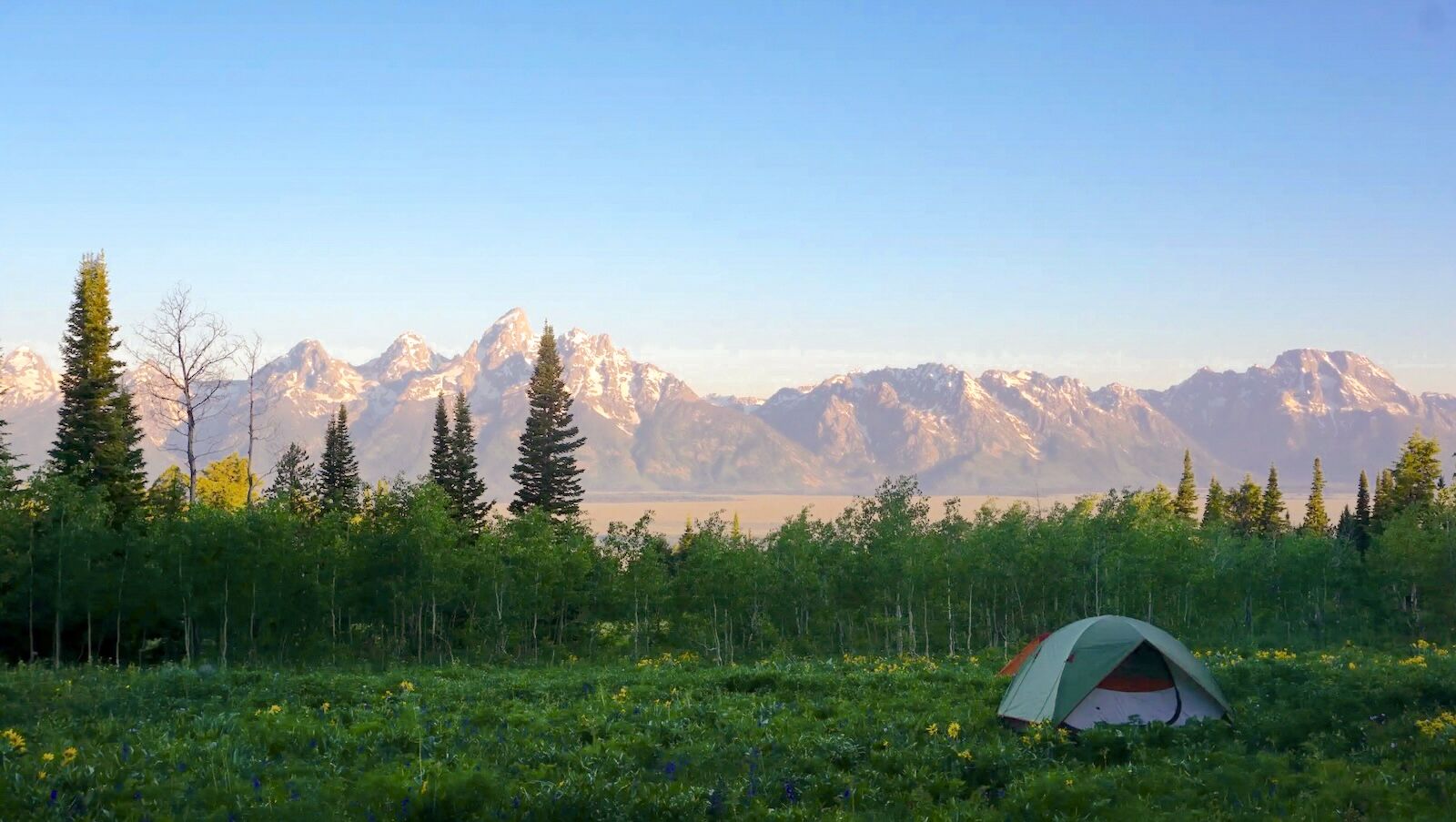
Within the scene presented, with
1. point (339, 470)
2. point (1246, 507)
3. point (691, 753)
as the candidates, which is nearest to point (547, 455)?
point (339, 470)

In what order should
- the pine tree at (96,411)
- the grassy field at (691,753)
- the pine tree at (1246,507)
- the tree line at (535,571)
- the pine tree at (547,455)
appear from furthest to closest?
the pine tree at (1246,507), the pine tree at (547,455), the pine tree at (96,411), the tree line at (535,571), the grassy field at (691,753)

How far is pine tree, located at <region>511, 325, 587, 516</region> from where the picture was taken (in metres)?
79.8

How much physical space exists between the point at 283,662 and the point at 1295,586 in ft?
213

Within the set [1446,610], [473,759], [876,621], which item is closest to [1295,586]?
[1446,610]

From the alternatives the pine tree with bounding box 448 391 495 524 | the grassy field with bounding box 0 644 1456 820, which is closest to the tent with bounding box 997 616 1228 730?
the grassy field with bounding box 0 644 1456 820

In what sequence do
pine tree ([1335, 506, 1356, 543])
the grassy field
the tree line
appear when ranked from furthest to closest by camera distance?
1. pine tree ([1335, 506, 1356, 543])
2. the tree line
3. the grassy field

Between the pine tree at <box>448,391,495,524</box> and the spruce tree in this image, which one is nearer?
the pine tree at <box>448,391,495,524</box>

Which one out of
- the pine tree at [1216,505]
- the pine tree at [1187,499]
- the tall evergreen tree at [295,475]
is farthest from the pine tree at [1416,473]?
the tall evergreen tree at [295,475]

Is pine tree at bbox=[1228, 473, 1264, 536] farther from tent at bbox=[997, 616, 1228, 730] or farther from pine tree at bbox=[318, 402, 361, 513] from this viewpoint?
tent at bbox=[997, 616, 1228, 730]

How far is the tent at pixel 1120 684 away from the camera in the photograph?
22.9 metres

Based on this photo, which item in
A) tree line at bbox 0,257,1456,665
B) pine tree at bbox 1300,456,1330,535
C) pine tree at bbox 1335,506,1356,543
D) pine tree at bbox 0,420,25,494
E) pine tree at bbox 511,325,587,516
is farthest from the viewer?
pine tree at bbox 1300,456,1330,535

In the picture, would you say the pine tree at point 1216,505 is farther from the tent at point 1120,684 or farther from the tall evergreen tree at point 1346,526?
the tent at point 1120,684

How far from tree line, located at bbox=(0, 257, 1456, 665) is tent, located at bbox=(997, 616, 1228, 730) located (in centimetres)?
3033

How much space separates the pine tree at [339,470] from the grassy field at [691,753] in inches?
1954
